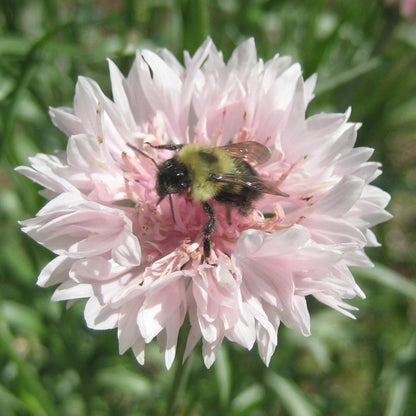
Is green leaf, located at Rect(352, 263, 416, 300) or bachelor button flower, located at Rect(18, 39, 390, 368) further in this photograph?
green leaf, located at Rect(352, 263, 416, 300)

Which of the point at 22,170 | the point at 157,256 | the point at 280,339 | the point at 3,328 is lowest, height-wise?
the point at 280,339

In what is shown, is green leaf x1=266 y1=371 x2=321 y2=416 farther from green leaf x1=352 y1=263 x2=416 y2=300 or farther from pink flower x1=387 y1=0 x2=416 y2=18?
pink flower x1=387 y1=0 x2=416 y2=18

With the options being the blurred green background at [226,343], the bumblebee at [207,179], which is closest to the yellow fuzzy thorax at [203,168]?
the bumblebee at [207,179]

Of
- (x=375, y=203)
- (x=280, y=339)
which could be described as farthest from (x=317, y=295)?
(x=280, y=339)

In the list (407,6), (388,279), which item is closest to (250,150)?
(388,279)

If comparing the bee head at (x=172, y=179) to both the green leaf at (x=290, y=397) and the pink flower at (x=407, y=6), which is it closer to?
the green leaf at (x=290, y=397)

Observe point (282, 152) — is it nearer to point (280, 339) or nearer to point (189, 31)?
point (189, 31)

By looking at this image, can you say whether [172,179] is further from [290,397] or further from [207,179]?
[290,397]

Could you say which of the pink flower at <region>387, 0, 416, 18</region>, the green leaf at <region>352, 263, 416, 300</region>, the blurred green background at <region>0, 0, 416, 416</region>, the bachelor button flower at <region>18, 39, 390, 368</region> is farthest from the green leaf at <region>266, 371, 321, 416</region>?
the pink flower at <region>387, 0, 416, 18</region>
